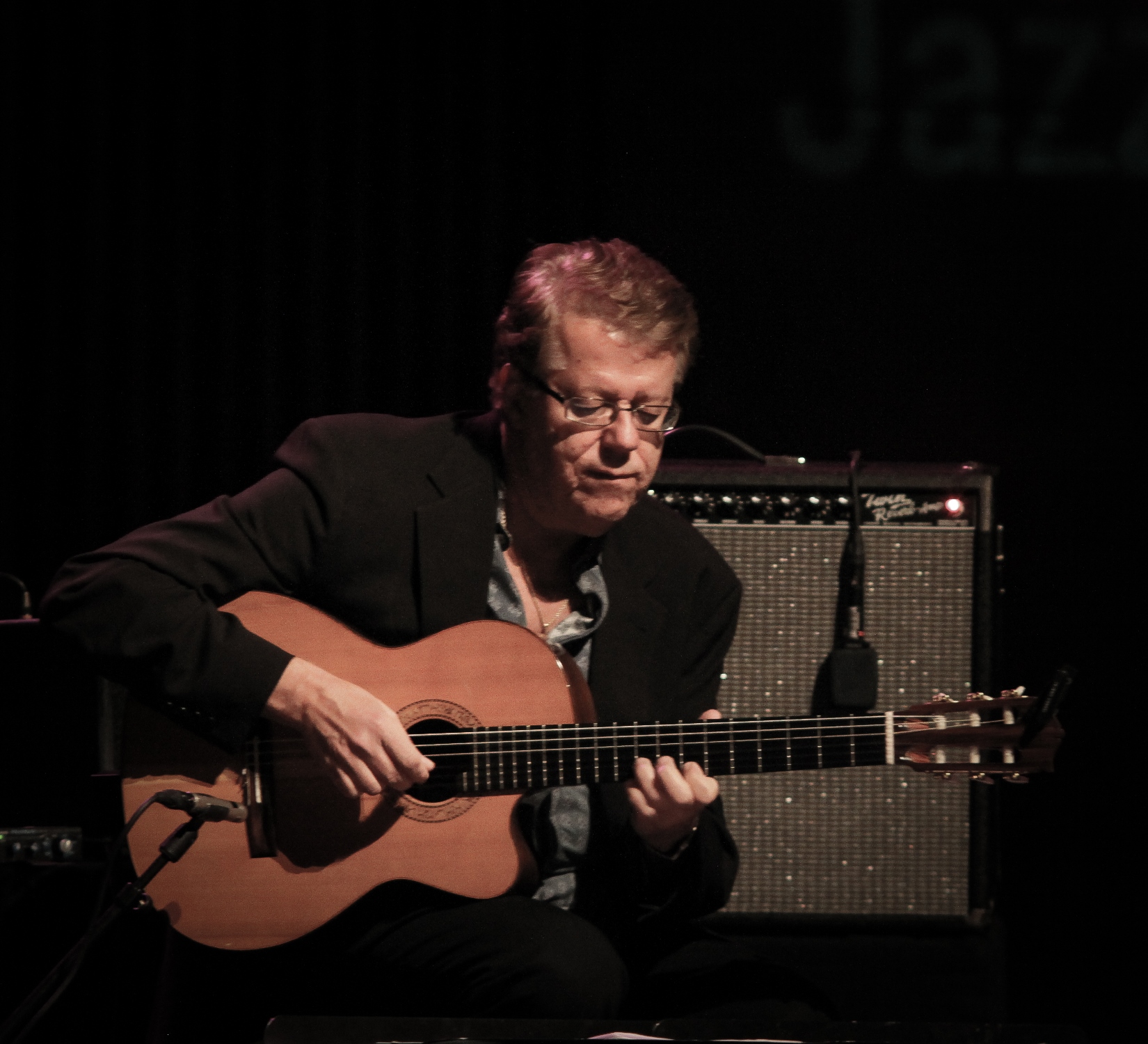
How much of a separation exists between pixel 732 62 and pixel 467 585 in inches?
72.6

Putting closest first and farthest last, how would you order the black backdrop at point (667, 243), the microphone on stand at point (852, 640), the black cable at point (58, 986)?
the black cable at point (58, 986) < the microphone on stand at point (852, 640) < the black backdrop at point (667, 243)

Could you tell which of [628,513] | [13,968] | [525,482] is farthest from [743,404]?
[13,968]

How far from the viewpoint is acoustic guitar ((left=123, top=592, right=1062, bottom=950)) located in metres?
1.87

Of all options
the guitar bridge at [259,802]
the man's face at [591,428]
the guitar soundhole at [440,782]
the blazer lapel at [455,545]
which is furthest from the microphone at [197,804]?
the man's face at [591,428]

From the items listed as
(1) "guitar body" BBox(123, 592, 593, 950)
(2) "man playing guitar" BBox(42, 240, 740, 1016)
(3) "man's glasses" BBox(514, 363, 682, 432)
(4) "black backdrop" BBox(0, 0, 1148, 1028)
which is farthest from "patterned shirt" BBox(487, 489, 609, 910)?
(4) "black backdrop" BBox(0, 0, 1148, 1028)

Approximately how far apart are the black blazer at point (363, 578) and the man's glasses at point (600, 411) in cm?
21

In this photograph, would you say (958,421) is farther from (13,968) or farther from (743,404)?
(13,968)

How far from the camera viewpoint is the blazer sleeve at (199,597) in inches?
71.4

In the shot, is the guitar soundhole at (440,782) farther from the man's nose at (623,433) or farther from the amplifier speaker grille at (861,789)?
the amplifier speaker grille at (861,789)

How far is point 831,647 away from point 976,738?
67cm

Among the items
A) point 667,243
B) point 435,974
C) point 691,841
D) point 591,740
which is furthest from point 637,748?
point 667,243

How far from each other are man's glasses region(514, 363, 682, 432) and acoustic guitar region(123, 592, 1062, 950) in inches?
14.9

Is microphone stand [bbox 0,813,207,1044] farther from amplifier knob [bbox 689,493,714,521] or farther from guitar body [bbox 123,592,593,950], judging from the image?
amplifier knob [bbox 689,493,714,521]

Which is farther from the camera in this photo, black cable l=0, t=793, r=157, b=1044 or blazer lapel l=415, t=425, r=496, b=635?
blazer lapel l=415, t=425, r=496, b=635
